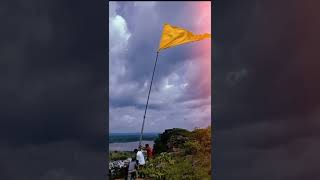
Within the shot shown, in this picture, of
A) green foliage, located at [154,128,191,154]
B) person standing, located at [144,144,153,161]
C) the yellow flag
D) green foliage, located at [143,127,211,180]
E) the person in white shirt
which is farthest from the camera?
green foliage, located at [143,127,211,180]

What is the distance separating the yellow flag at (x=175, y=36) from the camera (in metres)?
37.5

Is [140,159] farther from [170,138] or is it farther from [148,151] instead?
[170,138]

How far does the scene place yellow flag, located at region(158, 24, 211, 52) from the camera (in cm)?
3753

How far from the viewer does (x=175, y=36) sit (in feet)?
123

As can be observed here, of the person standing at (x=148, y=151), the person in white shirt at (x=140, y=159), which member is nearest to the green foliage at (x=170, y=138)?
the person standing at (x=148, y=151)

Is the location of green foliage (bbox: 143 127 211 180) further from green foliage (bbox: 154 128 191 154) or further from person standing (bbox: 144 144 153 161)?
person standing (bbox: 144 144 153 161)

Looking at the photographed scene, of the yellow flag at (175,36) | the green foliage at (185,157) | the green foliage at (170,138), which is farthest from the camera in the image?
the green foliage at (185,157)

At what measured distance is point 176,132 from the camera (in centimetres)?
4188

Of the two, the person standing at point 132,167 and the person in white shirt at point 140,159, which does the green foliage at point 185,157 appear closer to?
the person in white shirt at point 140,159

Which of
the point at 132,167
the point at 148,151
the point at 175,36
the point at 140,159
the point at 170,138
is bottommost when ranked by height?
the point at 132,167

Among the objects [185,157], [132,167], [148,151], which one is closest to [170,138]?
[185,157]

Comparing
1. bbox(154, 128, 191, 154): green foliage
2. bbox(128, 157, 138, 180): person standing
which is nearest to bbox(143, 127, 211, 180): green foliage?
bbox(154, 128, 191, 154): green foliage

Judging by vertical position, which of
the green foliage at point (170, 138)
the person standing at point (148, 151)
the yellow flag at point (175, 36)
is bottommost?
the person standing at point (148, 151)

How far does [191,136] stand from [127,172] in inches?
346
